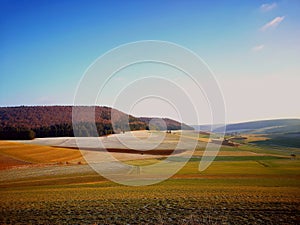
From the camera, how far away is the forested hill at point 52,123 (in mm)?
97631

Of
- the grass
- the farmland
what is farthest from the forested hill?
the farmland

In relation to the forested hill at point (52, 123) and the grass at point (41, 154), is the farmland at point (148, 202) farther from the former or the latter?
the forested hill at point (52, 123)

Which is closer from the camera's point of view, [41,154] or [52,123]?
[41,154]

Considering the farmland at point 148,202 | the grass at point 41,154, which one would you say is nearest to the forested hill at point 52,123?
the grass at point 41,154

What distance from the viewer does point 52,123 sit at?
388ft

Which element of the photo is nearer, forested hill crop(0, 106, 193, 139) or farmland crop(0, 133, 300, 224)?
farmland crop(0, 133, 300, 224)

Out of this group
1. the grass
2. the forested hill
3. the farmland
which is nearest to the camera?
the farmland

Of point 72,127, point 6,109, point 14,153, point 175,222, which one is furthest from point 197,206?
point 6,109

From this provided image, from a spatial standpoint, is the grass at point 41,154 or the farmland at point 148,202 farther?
the grass at point 41,154

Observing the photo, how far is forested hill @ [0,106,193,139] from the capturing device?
97.6 meters

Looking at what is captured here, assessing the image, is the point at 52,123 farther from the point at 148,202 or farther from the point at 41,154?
the point at 148,202

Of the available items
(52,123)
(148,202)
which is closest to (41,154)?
(148,202)

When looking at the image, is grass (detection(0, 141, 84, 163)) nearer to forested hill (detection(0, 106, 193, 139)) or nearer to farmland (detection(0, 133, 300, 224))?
forested hill (detection(0, 106, 193, 139))

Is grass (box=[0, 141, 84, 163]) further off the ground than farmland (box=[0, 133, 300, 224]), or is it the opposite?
grass (box=[0, 141, 84, 163])
